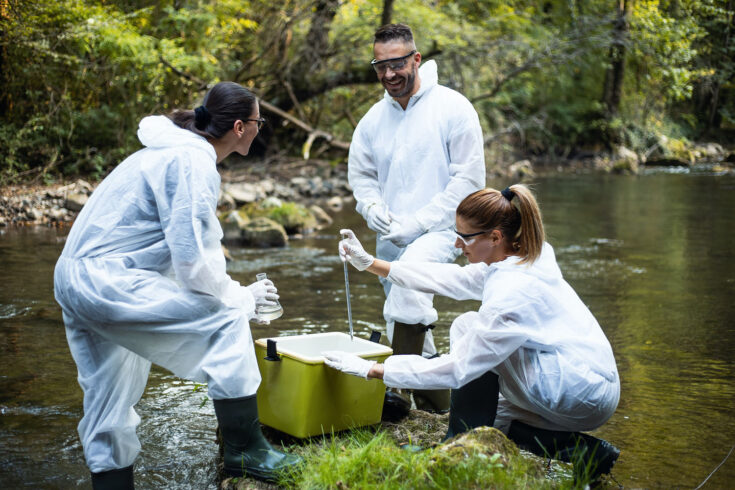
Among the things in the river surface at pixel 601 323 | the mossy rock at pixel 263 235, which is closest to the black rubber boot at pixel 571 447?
the river surface at pixel 601 323

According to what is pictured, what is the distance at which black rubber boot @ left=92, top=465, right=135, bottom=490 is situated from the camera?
287 cm

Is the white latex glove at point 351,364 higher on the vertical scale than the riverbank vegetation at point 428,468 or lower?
higher

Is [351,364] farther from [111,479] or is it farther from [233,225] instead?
[233,225]

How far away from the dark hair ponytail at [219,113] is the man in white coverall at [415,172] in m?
1.28

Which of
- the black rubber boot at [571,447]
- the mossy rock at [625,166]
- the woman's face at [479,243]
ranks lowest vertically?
the mossy rock at [625,166]

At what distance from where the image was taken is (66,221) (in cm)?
1178

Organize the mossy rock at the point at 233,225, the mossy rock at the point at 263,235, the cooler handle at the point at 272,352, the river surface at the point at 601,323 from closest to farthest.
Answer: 1. the cooler handle at the point at 272,352
2. the river surface at the point at 601,323
3. the mossy rock at the point at 263,235
4. the mossy rock at the point at 233,225

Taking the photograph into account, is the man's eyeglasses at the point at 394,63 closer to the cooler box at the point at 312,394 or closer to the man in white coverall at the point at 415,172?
the man in white coverall at the point at 415,172

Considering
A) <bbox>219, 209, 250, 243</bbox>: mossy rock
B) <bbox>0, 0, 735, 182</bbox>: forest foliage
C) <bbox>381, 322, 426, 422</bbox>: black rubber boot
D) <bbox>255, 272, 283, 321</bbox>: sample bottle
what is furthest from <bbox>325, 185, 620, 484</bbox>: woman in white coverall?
<bbox>0, 0, 735, 182</bbox>: forest foliage

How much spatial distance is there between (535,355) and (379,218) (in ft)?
4.79

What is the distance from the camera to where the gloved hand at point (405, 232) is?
409 cm

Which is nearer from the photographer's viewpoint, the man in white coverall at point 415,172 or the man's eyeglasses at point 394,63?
the man in white coverall at point 415,172

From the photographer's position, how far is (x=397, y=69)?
4.21 metres

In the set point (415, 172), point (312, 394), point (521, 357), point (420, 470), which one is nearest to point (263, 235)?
point (415, 172)
